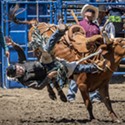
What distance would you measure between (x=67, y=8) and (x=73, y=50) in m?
4.22

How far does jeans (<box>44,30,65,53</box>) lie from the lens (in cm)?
799

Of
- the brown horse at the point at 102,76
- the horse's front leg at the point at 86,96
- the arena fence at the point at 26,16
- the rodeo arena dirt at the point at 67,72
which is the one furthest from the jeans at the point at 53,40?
the arena fence at the point at 26,16

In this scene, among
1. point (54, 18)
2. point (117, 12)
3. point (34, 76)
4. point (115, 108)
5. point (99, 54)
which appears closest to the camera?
point (34, 76)

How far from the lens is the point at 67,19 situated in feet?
44.4

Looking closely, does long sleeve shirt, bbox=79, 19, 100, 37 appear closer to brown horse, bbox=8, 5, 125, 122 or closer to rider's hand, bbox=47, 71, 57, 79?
brown horse, bbox=8, 5, 125, 122

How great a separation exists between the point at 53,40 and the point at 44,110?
210cm

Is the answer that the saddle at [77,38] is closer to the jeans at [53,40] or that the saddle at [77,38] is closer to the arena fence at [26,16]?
the jeans at [53,40]

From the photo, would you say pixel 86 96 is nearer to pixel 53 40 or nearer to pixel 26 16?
pixel 53 40

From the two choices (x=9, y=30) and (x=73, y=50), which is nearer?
(x=73, y=50)

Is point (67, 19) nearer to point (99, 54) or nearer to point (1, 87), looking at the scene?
point (1, 87)

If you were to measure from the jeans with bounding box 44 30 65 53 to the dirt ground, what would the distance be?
1.15 m

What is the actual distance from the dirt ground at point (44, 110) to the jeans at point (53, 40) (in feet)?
3.76

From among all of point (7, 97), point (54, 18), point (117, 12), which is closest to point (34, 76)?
point (7, 97)

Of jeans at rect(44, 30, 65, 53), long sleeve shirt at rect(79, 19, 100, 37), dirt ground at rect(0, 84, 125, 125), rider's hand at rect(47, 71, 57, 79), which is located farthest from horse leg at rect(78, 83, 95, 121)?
long sleeve shirt at rect(79, 19, 100, 37)
